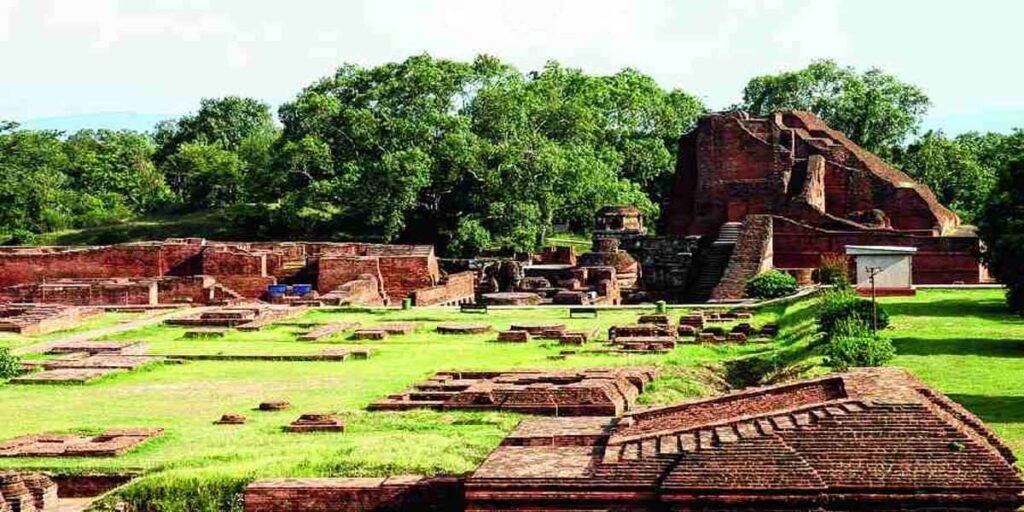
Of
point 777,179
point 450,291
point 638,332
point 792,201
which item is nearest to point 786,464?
point 638,332

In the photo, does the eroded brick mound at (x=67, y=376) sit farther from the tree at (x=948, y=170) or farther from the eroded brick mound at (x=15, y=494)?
the tree at (x=948, y=170)

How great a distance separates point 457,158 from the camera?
1989 inches

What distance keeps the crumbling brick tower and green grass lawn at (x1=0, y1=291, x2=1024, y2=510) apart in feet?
24.1

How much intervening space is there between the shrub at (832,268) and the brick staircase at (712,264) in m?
2.87

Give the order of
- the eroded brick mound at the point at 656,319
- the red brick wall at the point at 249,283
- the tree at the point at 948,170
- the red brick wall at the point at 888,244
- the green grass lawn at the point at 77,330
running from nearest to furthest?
the green grass lawn at the point at 77,330, the eroded brick mound at the point at 656,319, the red brick wall at the point at 888,244, the red brick wall at the point at 249,283, the tree at the point at 948,170

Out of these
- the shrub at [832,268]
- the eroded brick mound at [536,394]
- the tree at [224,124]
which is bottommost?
the eroded brick mound at [536,394]

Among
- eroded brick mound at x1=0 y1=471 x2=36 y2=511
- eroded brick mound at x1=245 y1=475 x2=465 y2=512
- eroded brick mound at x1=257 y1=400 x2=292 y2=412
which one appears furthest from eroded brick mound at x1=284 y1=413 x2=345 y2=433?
eroded brick mound at x1=245 y1=475 x2=465 y2=512

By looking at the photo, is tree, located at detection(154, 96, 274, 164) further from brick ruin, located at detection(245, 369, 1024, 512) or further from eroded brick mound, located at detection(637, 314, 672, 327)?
brick ruin, located at detection(245, 369, 1024, 512)

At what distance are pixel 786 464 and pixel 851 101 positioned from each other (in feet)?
198

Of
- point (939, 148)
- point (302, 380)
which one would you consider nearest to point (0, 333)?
point (302, 380)

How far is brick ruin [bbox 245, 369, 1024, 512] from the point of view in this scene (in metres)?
9.27

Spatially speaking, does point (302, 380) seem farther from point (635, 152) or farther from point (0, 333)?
point (635, 152)

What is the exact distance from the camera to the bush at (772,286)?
119ft

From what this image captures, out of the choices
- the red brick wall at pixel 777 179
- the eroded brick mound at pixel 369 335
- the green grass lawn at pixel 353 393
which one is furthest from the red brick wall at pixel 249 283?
the red brick wall at pixel 777 179
